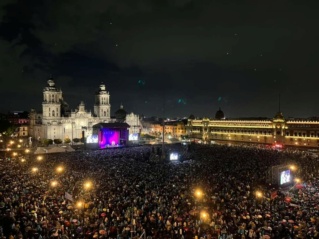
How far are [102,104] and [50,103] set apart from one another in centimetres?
1709

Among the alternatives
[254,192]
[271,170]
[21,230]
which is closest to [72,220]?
[21,230]

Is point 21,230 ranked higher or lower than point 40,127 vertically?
lower

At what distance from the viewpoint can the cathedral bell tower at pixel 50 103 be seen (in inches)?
3108

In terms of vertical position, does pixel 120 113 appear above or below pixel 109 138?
above

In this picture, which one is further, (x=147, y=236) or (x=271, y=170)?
(x=271, y=170)

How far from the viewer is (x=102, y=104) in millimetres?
91312

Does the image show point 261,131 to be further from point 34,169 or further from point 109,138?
point 34,169

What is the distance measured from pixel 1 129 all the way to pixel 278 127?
6657 cm

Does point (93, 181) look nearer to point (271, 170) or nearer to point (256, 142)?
point (271, 170)

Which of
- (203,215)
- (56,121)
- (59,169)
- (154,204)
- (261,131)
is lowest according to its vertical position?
(203,215)

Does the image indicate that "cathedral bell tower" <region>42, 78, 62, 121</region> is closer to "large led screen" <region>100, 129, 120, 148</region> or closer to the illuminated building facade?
"large led screen" <region>100, 129, 120, 148</region>

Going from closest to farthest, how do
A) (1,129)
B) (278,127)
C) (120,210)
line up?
(120,210) → (1,129) → (278,127)

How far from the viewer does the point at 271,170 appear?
77.1 feet

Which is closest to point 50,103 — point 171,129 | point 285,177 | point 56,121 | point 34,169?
point 56,121
